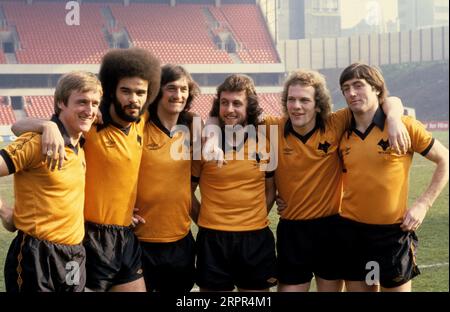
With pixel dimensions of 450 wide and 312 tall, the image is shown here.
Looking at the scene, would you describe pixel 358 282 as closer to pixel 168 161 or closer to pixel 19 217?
Result: pixel 168 161

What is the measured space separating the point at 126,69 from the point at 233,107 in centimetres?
50

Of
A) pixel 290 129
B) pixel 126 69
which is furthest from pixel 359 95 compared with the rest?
pixel 126 69

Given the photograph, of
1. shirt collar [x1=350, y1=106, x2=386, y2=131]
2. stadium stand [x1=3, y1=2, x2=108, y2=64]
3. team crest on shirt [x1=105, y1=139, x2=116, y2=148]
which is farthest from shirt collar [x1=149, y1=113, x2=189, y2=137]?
stadium stand [x1=3, y1=2, x2=108, y2=64]

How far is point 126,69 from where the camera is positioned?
2500mm

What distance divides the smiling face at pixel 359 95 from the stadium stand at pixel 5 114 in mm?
14777

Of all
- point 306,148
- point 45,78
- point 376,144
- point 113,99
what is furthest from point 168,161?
point 45,78

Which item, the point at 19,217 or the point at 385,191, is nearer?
the point at 19,217

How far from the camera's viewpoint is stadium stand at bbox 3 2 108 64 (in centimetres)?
1917

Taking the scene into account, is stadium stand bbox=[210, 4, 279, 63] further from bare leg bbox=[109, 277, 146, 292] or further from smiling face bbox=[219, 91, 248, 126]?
bare leg bbox=[109, 277, 146, 292]

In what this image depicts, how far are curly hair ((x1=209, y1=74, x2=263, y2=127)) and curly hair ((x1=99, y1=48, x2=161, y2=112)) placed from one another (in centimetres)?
31

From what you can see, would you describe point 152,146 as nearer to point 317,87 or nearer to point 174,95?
point 174,95
